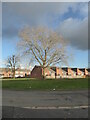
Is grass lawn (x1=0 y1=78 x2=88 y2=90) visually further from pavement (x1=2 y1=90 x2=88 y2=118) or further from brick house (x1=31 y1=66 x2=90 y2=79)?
brick house (x1=31 y1=66 x2=90 y2=79)

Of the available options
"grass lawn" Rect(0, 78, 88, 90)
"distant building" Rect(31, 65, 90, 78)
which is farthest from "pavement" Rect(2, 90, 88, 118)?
"distant building" Rect(31, 65, 90, 78)

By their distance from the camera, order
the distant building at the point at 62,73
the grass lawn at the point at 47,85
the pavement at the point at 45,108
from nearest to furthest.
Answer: the pavement at the point at 45,108 < the grass lawn at the point at 47,85 < the distant building at the point at 62,73

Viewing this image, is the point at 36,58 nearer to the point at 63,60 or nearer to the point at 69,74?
the point at 63,60

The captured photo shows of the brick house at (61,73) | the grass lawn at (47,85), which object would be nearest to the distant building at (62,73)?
the brick house at (61,73)

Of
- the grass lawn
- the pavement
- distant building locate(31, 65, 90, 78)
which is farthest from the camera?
distant building locate(31, 65, 90, 78)

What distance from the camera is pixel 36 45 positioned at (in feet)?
117

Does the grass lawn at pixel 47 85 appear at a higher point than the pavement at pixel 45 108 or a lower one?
lower

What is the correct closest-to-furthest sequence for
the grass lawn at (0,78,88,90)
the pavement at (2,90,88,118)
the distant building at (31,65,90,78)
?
the pavement at (2,90,88,118) < the grass lawn at (0,78,88,90) < the distant building at (31,65,90,78)

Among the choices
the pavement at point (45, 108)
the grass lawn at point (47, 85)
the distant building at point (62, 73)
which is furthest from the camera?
the distant building at point (62, 73)

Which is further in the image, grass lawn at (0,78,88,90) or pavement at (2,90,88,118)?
grass lawn at (0,78,88,90)

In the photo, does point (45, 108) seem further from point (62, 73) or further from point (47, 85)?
point (62, 73)

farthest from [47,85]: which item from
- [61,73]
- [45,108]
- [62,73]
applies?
[62,73]

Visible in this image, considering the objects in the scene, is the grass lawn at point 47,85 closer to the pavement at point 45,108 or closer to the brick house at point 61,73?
the pavement at point 45,108

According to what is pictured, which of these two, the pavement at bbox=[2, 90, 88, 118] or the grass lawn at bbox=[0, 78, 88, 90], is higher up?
the pavement at bbox=[2, 90, 88, 118]
